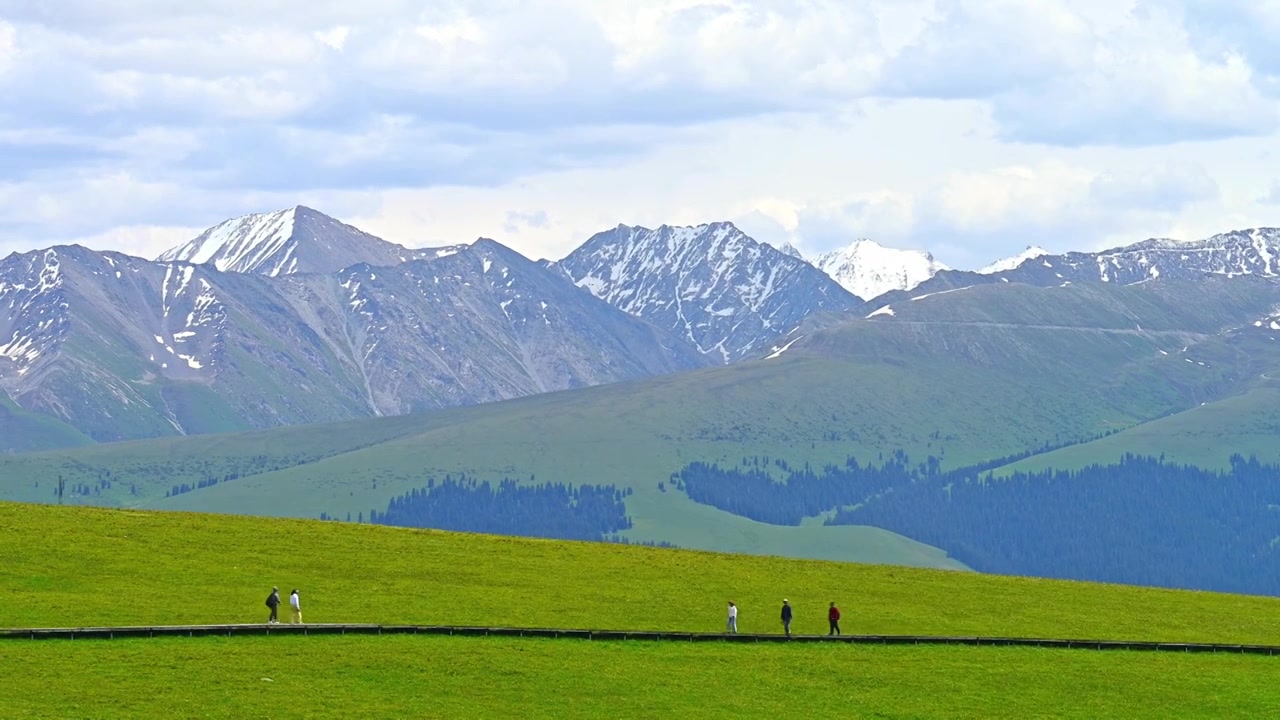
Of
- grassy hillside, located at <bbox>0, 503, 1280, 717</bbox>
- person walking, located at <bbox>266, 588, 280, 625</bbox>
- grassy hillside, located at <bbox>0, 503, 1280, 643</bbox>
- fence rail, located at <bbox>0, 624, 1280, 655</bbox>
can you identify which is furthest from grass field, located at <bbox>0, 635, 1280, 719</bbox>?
grassy hillside, located at <bbox>0, 503, 1280, 643</bbox>

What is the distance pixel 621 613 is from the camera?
10138 centimetres

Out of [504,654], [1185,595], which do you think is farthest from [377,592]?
[1185,595]

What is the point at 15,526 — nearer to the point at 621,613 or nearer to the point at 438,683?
the point at 621,613

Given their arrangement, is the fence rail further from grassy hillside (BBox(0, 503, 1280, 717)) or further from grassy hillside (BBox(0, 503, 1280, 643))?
grassy hillside (BBox(0, 503, 1280, 643))

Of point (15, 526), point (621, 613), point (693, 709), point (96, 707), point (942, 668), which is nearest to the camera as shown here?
point (96, 707)

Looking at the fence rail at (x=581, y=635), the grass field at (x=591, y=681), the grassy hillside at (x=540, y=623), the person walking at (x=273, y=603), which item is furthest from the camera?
the person walking at (x=273, y=603)

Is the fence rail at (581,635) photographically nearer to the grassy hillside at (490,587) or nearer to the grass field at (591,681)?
the grass field at (591,681)

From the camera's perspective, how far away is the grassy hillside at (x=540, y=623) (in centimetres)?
7506

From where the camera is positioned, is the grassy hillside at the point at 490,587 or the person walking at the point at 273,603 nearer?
the person walking at the point at 273,603

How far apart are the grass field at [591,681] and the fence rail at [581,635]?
1.05 metres

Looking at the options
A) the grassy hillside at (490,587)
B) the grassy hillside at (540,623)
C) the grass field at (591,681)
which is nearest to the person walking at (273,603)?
the grassy hillside at (490,587)

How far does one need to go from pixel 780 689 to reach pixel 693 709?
679 cm

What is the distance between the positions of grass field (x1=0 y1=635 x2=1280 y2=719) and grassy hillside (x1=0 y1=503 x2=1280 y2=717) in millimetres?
192

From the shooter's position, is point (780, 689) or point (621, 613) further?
point (621, 613)
